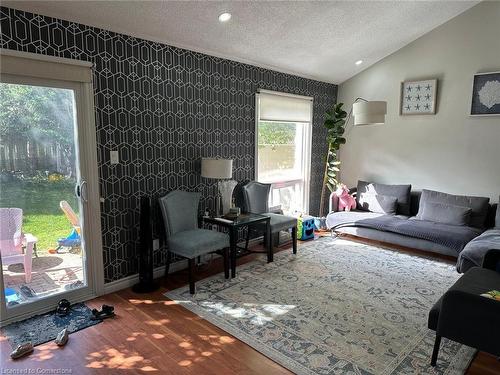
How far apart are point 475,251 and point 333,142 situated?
2.64m

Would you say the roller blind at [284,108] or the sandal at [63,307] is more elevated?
the roller blind at [284,108]

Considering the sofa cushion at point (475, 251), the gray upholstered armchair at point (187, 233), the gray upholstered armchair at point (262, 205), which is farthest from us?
the gray upholstered armchair at point (262, 205)

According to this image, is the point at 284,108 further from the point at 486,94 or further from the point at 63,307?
the point at 63,307

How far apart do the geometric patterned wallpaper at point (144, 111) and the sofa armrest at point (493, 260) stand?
286 centimetres

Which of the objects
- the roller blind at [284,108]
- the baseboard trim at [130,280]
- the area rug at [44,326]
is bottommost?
the area rug at [44,326]

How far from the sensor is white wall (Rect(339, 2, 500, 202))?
4574 mm

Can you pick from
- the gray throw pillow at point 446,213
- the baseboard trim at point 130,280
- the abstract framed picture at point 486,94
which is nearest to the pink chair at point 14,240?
the baseboard trim at point 130,280

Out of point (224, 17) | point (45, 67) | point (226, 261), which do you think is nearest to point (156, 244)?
point (226, 261)

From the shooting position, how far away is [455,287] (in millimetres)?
2473

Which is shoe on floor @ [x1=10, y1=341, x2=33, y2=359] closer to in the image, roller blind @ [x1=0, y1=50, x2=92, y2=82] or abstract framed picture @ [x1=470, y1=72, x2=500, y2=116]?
roller blind @ [x1=0, y1=50, x2=92, y2=82]

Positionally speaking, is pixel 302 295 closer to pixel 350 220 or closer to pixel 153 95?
pixel 350 220

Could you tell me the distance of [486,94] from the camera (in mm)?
4543

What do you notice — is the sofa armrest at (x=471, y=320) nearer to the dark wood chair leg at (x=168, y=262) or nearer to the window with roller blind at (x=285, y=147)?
the dark wood chair leg at (x=168, y=262)

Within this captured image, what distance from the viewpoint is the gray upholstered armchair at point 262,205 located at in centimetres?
Result: 437
